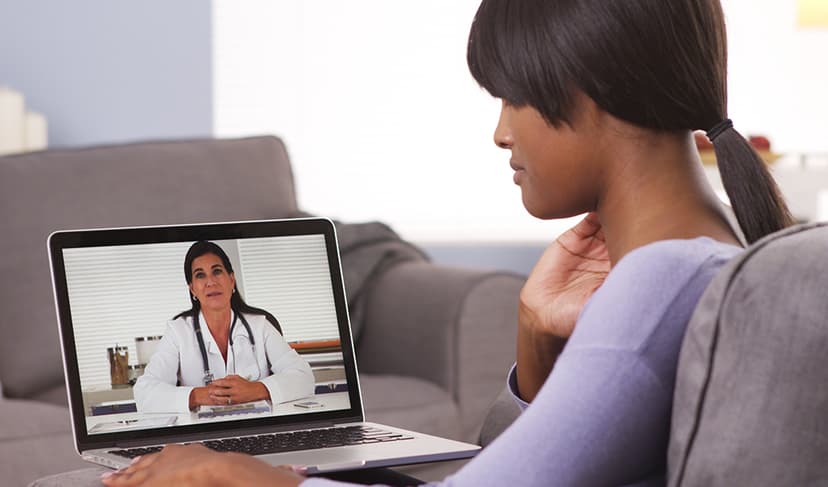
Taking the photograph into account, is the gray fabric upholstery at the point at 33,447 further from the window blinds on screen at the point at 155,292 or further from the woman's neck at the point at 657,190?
the woman's neck at the point at 657,190

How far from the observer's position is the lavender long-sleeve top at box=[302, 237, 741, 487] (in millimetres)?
671

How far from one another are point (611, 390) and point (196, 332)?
54 cm

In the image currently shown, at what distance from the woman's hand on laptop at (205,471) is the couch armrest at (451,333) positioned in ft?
3.95

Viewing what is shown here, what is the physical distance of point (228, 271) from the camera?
1.16 meters

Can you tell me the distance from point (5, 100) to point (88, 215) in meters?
1.26

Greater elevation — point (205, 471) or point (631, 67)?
point (631, 67)

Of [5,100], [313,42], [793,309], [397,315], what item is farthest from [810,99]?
[793,309]

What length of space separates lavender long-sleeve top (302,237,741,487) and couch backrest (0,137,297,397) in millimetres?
1510

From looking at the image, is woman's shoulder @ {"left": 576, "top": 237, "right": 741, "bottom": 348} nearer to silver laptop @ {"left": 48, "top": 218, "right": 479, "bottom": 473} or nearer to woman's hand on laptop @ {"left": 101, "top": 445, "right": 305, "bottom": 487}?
woman's hand on laptop @ {"left": 101, "top": 445, "right": 305, "bottom": 487}

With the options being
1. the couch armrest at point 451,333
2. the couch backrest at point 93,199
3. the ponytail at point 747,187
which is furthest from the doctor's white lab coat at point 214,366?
the couch backrest at point 93,199

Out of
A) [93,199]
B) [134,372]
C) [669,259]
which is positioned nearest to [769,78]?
[93,199]

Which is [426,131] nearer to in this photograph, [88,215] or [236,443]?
Result: [88,215]

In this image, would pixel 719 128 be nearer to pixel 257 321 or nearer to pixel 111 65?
pixel 257 321

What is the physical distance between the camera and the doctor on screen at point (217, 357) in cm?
108
